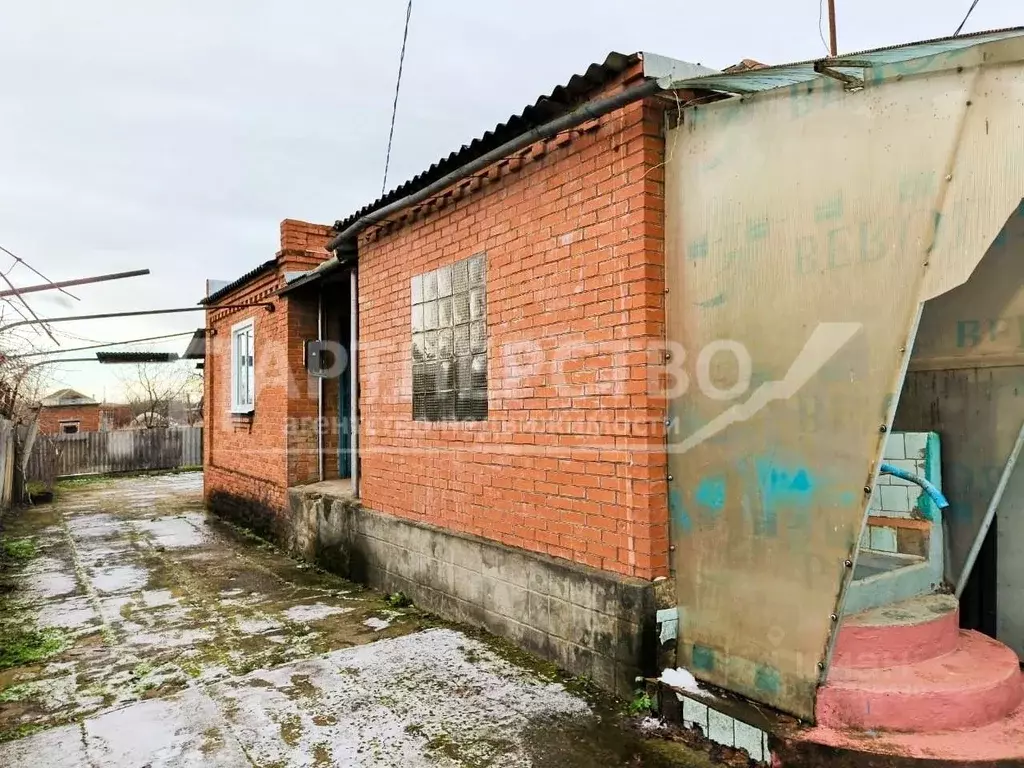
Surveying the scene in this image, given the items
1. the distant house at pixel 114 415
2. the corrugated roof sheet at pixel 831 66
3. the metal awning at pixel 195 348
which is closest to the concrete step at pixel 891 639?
the corrugated roof sheet at pixel 831 66

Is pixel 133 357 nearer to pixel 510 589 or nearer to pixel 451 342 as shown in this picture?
pixel 451 342

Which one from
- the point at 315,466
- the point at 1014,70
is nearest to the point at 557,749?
the point at 1014,70

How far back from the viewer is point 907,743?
261 cm

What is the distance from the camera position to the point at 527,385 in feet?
14.3

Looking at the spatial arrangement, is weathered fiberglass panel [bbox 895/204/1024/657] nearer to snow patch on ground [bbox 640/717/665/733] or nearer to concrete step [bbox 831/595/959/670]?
concrete step [bbox 831/595/959/670]

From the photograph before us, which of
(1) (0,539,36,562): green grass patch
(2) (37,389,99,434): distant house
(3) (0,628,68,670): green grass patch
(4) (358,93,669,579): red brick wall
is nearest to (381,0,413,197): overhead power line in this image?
(4) (358,93,669,579): red brick wall

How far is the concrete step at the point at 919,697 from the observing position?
8.89 ft

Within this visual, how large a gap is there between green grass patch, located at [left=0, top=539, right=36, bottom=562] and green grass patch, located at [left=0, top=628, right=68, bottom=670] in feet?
10.8

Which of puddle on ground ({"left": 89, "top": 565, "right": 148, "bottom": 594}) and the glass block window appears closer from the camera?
the glass block window

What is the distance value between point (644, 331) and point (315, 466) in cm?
612

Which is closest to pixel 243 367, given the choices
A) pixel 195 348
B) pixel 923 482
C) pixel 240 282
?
pixel 240 282

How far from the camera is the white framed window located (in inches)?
391

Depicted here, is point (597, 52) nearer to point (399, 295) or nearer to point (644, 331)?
point (644, 331)

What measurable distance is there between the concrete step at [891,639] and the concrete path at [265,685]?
2.78 feet
